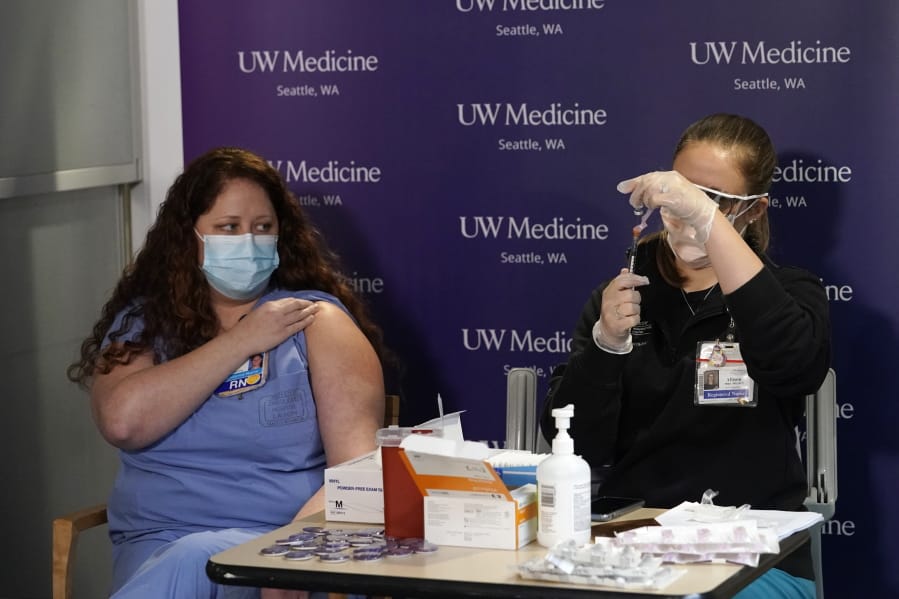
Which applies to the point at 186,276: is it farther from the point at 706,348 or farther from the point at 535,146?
the point at 706,348

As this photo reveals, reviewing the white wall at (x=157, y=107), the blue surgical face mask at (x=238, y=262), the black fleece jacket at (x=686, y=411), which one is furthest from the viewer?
the white wall at (x=157, y=107)

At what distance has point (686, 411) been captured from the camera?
→ 2.96 meters

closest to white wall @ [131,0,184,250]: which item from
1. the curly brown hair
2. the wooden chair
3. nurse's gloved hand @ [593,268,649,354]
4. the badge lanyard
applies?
the curly brown hair

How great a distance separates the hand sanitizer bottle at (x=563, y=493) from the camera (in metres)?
2.25

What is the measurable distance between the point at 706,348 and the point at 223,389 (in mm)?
1196

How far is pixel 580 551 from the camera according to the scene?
6.98 ft

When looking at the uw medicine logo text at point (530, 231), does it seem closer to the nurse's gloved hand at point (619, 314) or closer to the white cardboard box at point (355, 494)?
the nurse's gloved hand at point (619, 314)

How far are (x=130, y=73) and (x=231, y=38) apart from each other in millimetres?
363

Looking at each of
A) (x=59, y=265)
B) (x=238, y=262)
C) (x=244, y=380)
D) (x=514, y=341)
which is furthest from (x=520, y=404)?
(x=59, y=265)

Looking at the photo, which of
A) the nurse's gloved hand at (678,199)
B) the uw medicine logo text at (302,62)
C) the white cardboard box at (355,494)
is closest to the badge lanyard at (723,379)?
the nurse's gloved hand at (678,199)

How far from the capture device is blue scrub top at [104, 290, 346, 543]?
10.8 ft

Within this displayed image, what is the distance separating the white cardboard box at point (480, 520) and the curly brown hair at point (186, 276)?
1277mm

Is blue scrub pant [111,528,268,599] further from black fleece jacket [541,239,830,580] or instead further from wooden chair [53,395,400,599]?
black fleece jacket [541,239,830,580]

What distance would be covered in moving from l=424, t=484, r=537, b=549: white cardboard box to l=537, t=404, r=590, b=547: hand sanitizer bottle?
39mm
